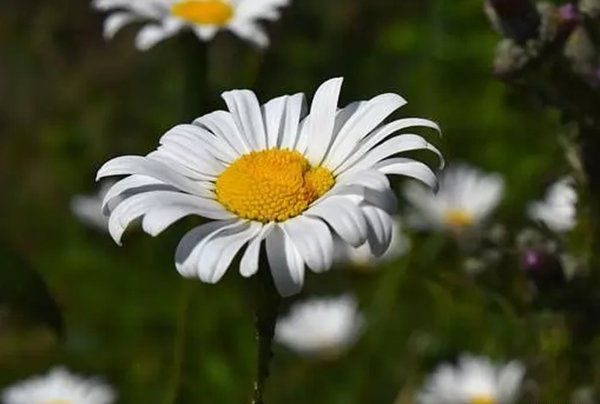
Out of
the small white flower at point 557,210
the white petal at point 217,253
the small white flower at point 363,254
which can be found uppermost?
the white petal at point 217,253

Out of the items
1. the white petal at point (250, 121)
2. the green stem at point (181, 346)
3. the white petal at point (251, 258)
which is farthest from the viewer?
the green stem at point (181, 346)

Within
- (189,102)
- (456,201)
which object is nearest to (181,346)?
(189,102)

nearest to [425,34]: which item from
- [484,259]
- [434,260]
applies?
[434,260]

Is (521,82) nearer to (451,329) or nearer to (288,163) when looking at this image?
(288,163)

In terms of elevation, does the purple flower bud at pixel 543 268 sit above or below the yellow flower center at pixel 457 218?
above

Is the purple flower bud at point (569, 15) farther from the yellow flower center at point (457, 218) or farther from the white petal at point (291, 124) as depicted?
the yellow flower center at point (457, 218)

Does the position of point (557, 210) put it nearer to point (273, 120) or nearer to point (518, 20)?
point (518, 20)

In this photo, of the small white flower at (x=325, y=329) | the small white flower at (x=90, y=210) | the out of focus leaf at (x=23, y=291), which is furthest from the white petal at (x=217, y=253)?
the small white flower at (x=90, y=210)

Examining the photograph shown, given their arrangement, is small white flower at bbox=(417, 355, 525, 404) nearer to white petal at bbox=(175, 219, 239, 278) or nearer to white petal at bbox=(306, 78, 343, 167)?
white petal at bbox=(306, 78, 343, 167)
